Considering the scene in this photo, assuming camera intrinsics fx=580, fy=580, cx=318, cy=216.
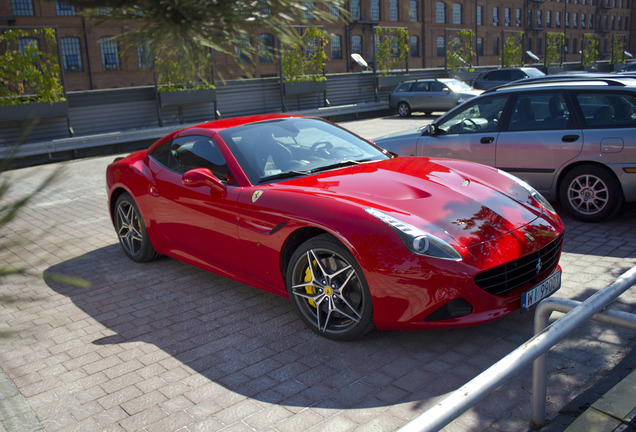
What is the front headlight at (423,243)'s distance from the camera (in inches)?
148

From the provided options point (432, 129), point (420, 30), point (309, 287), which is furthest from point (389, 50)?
point (309, 287)

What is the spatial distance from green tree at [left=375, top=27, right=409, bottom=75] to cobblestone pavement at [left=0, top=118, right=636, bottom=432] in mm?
26128

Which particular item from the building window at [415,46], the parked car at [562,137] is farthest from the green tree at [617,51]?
the parked car at [562,137]

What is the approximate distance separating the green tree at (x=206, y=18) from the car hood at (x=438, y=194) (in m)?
2.22

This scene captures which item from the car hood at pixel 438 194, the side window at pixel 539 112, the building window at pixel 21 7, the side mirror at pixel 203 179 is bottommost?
the car hood at pixel 438 194

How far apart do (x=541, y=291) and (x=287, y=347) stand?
6.09 ft

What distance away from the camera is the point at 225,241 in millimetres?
4977

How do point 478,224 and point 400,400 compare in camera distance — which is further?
point 478,224

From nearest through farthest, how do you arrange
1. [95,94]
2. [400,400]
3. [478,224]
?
[400,400] → [478,224] → [95,94]

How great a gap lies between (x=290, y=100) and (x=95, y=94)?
29.4ft

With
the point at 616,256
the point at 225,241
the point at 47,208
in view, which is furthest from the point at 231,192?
the point at 47,208

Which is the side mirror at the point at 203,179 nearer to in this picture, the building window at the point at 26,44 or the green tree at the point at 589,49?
the building window at the point at 26,44

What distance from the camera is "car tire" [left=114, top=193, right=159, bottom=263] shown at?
624cm

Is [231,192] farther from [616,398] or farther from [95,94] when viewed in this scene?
[95,94]
